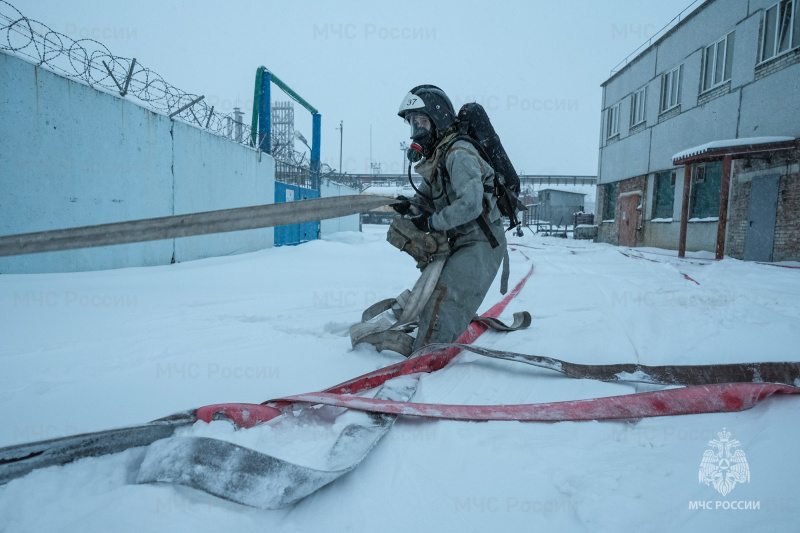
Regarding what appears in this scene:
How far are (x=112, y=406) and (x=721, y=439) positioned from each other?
267 cm

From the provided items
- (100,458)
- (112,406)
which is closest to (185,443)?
(100,458)

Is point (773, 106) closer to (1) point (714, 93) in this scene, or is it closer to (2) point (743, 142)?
(2) point (743, 142)

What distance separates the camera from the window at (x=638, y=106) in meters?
16.8

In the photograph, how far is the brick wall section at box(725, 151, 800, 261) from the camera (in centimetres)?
923

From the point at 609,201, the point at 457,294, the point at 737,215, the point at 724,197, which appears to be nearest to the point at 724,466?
the point at 457,294

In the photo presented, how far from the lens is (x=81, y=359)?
2.61m

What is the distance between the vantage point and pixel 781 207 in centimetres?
955

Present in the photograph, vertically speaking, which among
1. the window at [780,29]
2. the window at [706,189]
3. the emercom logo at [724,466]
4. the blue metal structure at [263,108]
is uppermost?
the window at [780,29]

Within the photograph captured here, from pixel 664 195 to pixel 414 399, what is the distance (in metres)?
17.0

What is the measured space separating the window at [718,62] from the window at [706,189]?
251 centimetres

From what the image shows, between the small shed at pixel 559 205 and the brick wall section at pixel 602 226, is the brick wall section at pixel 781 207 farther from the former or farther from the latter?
the small shed at pixel 559 205

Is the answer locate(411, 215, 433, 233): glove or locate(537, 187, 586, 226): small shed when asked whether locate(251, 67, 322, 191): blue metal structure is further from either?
locate(537, 187, 586, 226): small shed

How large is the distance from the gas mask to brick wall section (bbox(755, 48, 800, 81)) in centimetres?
1156

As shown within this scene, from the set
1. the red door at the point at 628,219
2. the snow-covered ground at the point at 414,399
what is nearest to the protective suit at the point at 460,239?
the snow-covered ground at the point at 414,399
